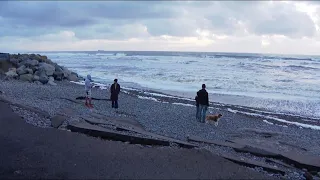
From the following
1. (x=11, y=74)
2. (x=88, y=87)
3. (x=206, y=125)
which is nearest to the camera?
(x=206, y=125)

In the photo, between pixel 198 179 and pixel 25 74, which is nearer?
pixel 198 179

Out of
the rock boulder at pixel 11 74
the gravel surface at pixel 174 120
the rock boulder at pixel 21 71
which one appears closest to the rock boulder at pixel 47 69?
the rock boulder at pixel 21 71

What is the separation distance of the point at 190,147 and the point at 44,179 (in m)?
3.75

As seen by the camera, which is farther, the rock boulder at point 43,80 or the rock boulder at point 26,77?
the rock boulder at point 26,77

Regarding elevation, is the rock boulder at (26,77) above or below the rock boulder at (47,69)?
below

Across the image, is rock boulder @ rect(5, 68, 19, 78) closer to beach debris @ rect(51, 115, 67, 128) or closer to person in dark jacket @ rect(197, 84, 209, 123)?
beach debris @ rect(51, 115, 67, 128)

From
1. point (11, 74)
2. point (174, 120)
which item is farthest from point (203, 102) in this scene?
point (11, 74)

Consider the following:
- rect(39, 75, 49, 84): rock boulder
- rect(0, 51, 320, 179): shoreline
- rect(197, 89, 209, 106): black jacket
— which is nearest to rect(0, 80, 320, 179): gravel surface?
rect(0, 51, 320, 179): shoreline

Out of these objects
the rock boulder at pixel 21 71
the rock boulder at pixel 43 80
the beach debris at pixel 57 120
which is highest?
the rock boulder at pixel 21 71

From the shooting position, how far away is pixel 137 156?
7723 mm

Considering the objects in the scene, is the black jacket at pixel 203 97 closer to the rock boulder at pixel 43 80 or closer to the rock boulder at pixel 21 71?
the rock boulder at pixel 43 80

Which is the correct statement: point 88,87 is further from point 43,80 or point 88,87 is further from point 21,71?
point 21,71

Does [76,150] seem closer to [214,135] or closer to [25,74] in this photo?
[214,135]

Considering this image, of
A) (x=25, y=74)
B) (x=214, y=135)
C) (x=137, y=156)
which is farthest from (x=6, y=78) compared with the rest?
(x=137, y=156)
